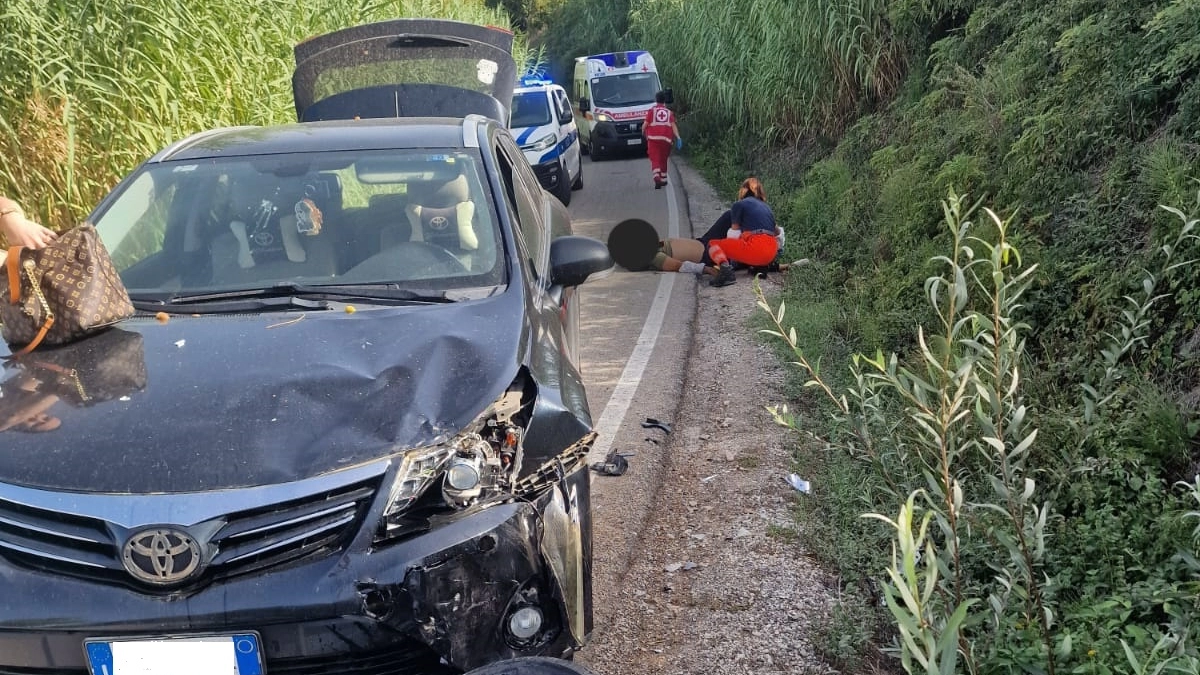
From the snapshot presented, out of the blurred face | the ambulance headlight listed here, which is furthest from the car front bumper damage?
the ambulance headlight

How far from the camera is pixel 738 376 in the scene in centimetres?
671

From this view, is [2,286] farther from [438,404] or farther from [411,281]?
[438,404]

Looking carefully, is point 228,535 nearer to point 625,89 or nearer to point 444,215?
point 444,215

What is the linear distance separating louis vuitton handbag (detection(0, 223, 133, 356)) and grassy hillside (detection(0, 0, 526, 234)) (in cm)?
376

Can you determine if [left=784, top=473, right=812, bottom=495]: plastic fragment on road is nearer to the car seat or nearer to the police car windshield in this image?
the car seat

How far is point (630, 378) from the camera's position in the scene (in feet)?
22.0

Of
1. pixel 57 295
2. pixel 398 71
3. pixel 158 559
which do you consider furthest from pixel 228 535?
pixel 398 71

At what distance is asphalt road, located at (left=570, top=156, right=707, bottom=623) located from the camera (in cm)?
448

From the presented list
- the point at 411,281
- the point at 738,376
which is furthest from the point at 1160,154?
the point at 411,281

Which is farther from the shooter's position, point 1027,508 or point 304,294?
point 304,294

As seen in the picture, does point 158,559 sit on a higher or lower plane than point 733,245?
higher

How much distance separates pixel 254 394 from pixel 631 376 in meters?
4.02

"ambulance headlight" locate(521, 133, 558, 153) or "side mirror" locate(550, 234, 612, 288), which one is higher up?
"side mirror" locate(550, 234, 612, 288)

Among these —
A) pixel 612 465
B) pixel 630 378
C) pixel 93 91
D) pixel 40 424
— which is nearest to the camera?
pixel 40 424
